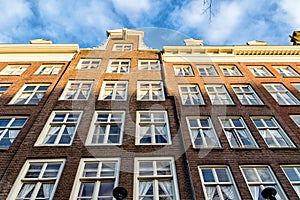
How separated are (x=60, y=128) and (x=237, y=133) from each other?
10440 mm

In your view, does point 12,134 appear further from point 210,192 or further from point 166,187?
point 210,192

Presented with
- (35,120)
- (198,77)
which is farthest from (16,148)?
(198,77)

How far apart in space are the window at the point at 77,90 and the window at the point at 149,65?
485 cm

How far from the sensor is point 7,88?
19.4 m

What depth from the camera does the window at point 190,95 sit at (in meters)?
18.2

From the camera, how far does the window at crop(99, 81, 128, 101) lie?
18.4m

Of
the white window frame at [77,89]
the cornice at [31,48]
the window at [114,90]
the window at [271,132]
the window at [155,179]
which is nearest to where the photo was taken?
the window at [155,179]

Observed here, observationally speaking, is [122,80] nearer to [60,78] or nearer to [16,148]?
[60,78]

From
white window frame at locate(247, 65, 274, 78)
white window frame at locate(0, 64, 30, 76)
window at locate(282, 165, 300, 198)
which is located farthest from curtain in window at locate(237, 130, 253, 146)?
white window frame at locate(0, 64, 30, 76)

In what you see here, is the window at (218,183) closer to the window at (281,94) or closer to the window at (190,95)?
the window at (190,95)

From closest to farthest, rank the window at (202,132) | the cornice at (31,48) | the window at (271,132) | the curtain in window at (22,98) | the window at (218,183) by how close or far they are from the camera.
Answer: the window at (218,183) < the window at (202,132) < the window at (271,132) < the curtain in window at (22,98) < the cornice at (31,48)

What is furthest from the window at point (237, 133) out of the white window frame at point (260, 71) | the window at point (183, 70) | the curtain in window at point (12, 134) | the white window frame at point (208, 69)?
the curtain in window at point (12, 134)

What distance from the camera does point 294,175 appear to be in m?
12.8

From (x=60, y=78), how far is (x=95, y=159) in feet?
30.7
